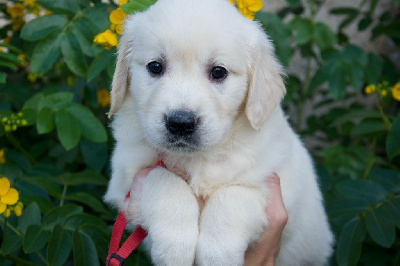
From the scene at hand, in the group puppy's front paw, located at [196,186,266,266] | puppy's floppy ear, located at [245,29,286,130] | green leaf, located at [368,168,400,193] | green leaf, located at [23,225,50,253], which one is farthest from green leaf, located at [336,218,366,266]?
green leaf, located at [23,225,50,253]

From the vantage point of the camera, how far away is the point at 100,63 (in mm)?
2793

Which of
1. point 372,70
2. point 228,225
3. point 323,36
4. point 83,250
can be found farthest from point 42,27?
point 372,70

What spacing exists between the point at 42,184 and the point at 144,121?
903 mm

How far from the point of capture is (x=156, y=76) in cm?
238

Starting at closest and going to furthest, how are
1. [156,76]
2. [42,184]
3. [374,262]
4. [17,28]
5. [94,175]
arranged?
[156,76] < [42,184] < [94,175] < [374,262] < [17,28]

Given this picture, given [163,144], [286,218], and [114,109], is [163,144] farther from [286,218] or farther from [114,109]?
[286,218]

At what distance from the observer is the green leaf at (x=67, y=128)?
110 inches

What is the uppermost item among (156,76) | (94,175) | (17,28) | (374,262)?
(156,76)

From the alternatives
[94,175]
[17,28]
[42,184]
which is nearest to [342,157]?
[94,175]

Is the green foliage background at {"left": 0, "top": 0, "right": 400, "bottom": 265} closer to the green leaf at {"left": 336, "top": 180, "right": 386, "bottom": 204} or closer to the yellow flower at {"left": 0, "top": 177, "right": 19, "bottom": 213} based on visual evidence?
the green leaf at {"left": 336, "top": 180, "right": 386, "bottom": 204}

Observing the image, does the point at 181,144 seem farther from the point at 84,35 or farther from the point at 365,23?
the point at 365,23

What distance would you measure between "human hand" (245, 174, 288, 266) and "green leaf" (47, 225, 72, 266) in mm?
913

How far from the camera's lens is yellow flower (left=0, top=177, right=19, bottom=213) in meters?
2.30

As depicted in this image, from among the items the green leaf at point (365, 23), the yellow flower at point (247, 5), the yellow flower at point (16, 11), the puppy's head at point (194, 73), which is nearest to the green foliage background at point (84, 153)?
the yellow flower at point (16, 11)
